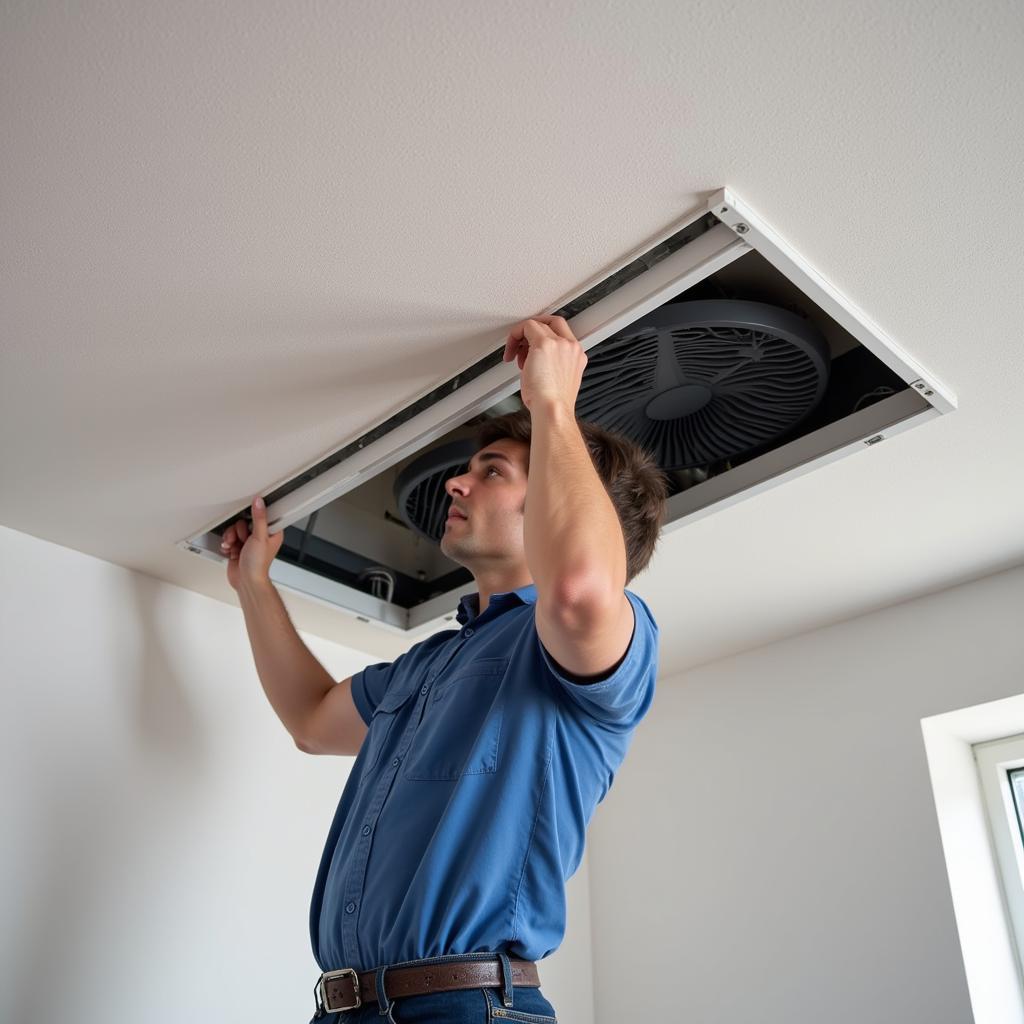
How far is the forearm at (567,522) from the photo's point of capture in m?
0.98

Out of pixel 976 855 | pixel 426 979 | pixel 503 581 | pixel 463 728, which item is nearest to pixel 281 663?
pixel 503 581

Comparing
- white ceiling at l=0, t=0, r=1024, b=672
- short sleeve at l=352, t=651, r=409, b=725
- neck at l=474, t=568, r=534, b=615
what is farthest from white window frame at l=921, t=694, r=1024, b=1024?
short sleeve at l=352, t=651, r=409, b=725

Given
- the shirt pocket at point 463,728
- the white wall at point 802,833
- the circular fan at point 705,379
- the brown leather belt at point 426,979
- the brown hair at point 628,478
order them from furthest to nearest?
the white wall at point 802,833 → the brown hair at point 628,478 → the circular fan at point 705,379 → the shirt pocket at point 463,728 → the brown leather belt at point 426,979

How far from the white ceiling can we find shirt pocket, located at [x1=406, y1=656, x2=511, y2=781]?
393mm

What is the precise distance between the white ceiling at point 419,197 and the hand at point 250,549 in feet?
0.31

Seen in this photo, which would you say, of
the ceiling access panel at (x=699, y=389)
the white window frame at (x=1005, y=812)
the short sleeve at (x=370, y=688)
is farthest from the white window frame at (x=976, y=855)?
the short sleeve at (x=370, y=688)

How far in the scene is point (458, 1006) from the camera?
0.98 metres

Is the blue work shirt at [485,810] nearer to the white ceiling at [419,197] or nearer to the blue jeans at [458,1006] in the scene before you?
the blue jeans at [458,1006]

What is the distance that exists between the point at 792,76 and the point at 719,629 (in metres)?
1.23

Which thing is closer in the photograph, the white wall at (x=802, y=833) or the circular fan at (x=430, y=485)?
the circular fan at (x=430, y=485)

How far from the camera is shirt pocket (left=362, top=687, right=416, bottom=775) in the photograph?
127 cm

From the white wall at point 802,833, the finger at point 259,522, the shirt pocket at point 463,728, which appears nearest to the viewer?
the shirt pocket at point 463,728

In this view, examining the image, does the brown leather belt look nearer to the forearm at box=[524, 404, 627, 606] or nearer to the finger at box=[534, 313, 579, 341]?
the forearm at box=[524, 404, 627, 606]

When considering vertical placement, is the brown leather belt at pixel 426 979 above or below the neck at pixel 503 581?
below
